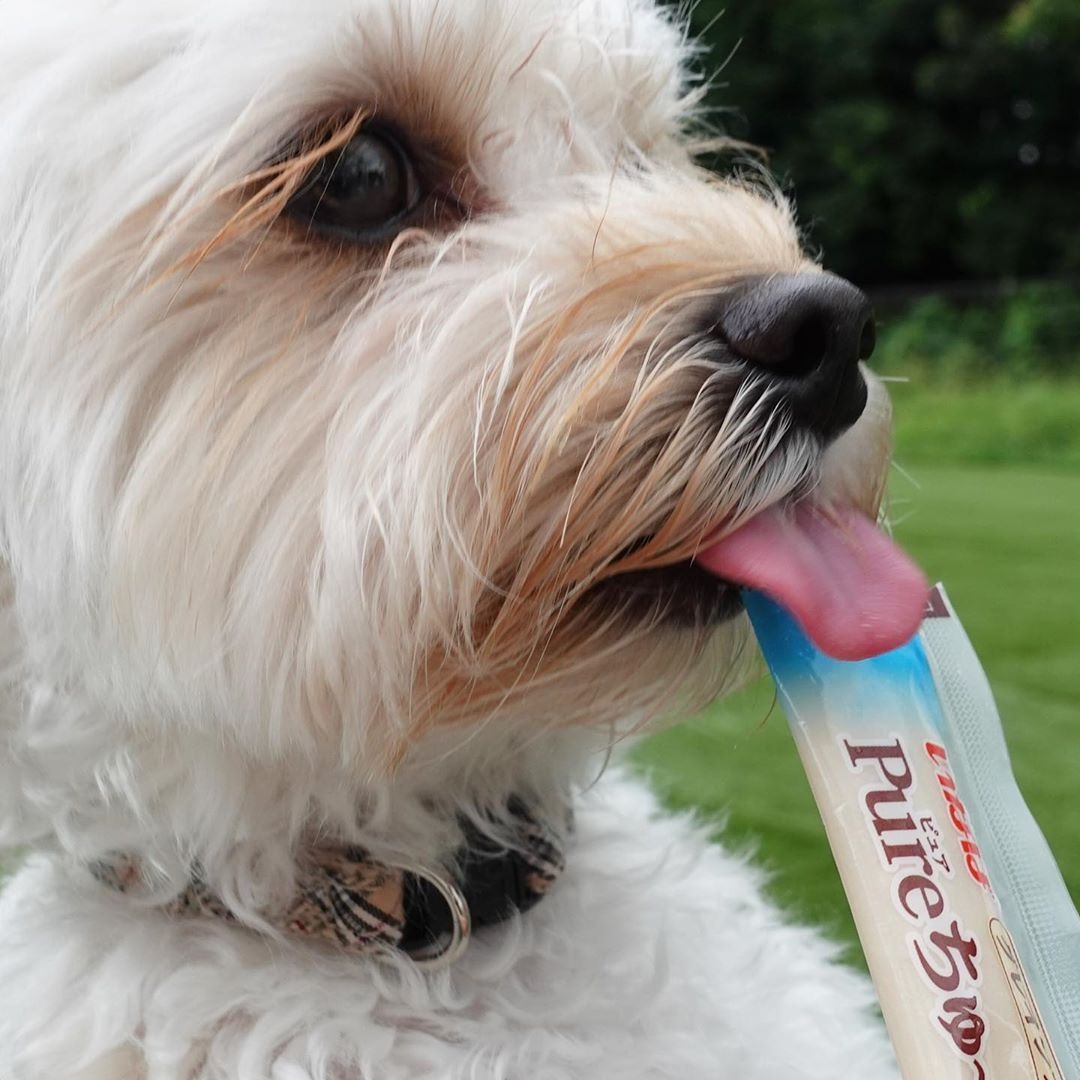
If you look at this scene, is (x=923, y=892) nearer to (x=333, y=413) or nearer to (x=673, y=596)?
(x=673, y=596)

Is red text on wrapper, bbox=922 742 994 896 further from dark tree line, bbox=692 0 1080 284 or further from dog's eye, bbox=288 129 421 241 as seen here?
dark tree line, bbox=692 0 1080 284

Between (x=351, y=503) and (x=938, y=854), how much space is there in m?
0.49

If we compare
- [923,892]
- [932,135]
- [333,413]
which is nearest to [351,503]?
[333,413]

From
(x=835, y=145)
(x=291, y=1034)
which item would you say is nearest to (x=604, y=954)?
(x=291, y=1034)

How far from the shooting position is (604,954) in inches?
47.4

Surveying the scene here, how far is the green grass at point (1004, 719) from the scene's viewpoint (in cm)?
227

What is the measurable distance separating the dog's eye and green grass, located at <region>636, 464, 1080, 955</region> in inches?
22.2

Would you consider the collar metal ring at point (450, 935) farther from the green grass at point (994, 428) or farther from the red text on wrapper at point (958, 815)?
the green grass at point (994, 428)

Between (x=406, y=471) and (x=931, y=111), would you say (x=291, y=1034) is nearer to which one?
(x=406, y=471)

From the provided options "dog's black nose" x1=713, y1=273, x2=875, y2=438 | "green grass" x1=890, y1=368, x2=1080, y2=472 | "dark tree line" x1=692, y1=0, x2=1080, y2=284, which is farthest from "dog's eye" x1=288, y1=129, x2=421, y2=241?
"dark tree line" x1=692, y1=0, x2=1080, y2=284

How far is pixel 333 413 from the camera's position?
103cm

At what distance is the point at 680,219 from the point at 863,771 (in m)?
0.49

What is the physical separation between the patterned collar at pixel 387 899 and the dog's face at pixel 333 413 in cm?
15

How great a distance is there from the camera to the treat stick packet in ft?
2.75
